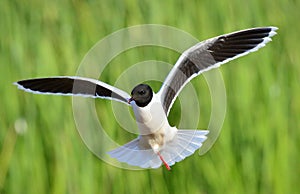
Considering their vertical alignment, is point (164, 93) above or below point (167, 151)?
above

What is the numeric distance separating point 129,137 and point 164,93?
60 centimetres

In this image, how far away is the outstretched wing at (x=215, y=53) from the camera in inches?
67.3

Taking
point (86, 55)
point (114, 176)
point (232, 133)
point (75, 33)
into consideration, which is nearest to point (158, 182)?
point (114, 176)

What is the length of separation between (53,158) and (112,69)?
17.7 inches

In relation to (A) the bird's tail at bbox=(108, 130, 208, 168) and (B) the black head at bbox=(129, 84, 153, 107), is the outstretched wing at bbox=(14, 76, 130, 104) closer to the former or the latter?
(A) the bird's tail at bbox=(108, 130, 208, 168)

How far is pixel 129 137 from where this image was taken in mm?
2260

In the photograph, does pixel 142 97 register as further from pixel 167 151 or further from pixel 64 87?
pixel 64 87

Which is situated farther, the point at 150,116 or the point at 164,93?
the point at 164,93

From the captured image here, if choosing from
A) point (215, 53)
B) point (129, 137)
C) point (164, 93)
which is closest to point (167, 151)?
point (164, 93)

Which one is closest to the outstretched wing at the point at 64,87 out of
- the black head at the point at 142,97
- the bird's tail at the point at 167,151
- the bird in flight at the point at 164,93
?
the bird in flight at the point at 164,93

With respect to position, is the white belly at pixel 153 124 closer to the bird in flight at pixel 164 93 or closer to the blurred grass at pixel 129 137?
the bird in flight at pixel 164 93

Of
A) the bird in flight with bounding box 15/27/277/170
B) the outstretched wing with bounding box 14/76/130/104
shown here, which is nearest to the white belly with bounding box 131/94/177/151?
the bird in flight with bounding box 15/27/277/170

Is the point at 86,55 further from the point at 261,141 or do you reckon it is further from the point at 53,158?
the point at 261,141

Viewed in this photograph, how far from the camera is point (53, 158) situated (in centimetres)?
219
